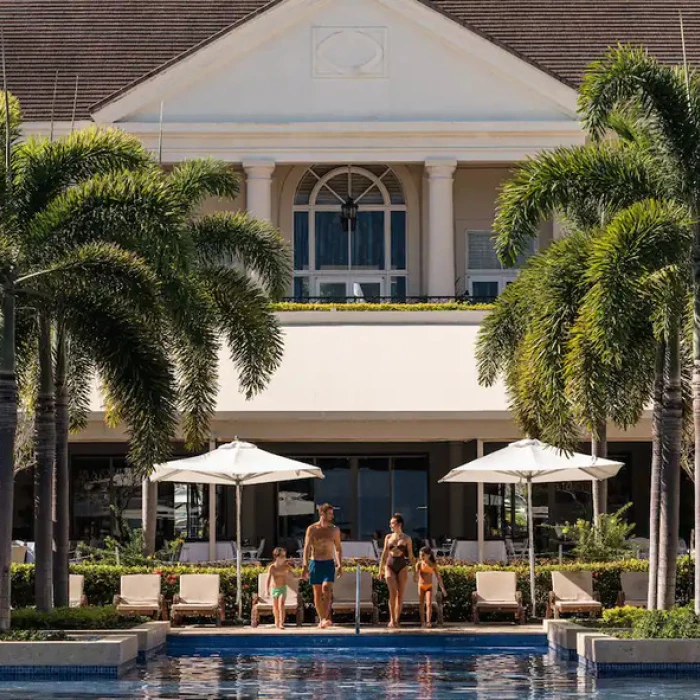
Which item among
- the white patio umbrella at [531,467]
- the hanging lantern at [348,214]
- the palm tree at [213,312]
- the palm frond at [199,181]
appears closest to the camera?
the palm tree at [213,312]

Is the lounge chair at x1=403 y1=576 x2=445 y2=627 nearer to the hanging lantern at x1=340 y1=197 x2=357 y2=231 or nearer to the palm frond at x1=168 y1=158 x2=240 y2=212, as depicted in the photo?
the palm frond at x1=168 y1=158 x2=240 y2=212

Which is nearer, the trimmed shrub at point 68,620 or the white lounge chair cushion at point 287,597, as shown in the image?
the trimmed shrub at point 68,620

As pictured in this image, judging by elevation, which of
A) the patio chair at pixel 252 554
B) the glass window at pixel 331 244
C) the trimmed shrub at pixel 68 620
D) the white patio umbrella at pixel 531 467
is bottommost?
the trimmed shrub at pixel 68 620

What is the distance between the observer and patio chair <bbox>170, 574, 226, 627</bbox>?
24.1m

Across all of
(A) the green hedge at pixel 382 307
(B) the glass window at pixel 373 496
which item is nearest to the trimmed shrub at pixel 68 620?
(A) the green hedge at pixel 382 307

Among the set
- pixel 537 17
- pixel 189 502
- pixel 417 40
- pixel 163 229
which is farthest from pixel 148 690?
pixel 537 17

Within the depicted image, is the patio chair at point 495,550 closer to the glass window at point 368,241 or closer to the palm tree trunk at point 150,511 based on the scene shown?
the palm tree trunk at point 150,511

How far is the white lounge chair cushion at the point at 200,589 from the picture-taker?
24141 mm

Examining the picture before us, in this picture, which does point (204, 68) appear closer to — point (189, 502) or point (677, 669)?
point (189, 502)

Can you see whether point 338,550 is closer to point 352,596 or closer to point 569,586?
point 352,596

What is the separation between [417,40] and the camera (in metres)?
34.3

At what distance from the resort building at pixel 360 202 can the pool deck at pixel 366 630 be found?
6.81 m

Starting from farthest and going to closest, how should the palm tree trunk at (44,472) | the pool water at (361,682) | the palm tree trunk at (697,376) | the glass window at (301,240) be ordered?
the glass window at (301,240), the palm tree trunk at (44,472), the palm tree trunk at (697,376), the pool water at (361,682)

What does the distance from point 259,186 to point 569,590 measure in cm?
1325
